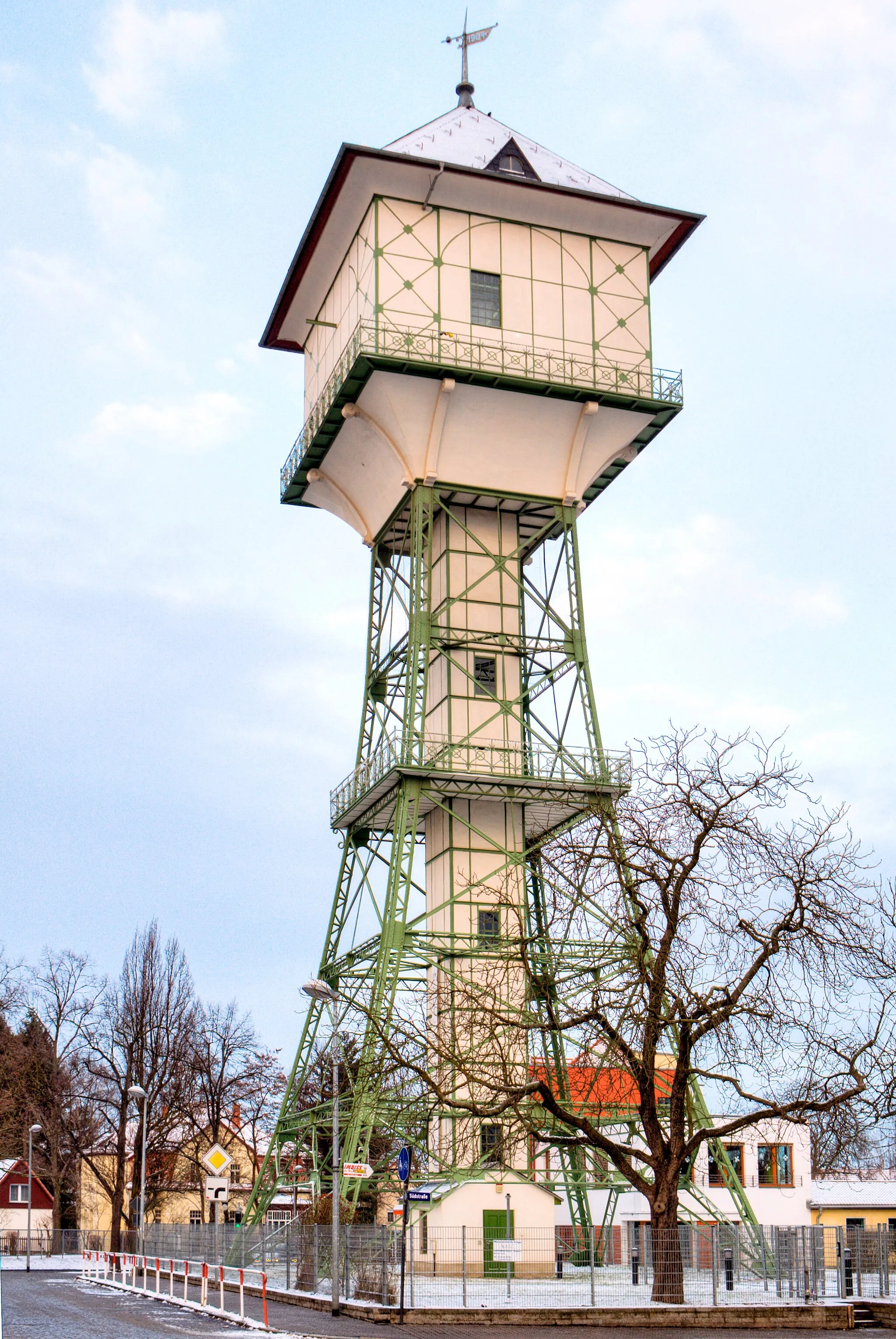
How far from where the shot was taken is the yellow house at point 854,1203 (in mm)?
62906

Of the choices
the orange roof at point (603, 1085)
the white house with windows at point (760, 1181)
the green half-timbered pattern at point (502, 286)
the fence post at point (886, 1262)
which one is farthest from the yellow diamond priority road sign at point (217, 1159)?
the white house with windows at point (760, 1181)

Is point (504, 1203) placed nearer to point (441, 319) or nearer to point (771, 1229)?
point (771, 1229)

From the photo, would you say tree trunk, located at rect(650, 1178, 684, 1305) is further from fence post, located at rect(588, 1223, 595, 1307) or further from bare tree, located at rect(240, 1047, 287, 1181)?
bare tree, located at rect(240, 1047, 287, 1181)

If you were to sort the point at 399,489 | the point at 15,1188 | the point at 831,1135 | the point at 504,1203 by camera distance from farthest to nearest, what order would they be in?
the point at 15,1188 → the point at 399,489 → the point at 504,1203 → the point at 831,1135

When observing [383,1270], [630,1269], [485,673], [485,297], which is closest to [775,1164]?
[485,673]

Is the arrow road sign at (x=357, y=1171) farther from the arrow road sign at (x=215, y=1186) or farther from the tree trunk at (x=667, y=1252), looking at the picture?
the tree trunk at (x=667, y=1252)

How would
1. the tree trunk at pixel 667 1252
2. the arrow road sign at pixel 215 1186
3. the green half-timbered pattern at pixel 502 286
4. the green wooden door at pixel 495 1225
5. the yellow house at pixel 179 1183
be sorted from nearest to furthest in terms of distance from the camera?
the arrow road sign at pixel 215 1186 → the tree trunk at pixel 667 1252 → the green wooden door at pixel 495 1225 → the green half-timbered pattern at pixel 502 286 → the yellow house at pixel 179 1183

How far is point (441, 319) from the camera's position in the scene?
131 feet

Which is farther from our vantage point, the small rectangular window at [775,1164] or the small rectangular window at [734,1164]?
the small rectangular window at [775,1164]

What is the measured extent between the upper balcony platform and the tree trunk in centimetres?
1249

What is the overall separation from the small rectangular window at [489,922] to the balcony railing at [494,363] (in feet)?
44.9

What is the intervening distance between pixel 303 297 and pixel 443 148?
21.9 ft

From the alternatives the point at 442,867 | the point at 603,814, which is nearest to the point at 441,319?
the point at 442,867

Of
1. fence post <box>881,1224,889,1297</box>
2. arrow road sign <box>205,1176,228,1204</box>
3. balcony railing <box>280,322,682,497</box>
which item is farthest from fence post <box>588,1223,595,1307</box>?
balcony railing <box>280,322,682,497</box>
